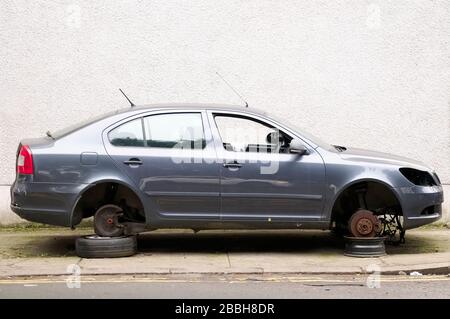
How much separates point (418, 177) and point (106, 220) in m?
3.53

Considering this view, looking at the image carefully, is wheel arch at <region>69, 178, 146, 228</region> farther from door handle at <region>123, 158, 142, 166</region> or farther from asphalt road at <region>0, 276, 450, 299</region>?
asphalt road at <region>0, 276, 450, 299</region>

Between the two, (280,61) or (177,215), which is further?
(280,61)

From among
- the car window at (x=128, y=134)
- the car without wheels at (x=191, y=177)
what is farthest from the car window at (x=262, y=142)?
the car window at (x=128, y=134)

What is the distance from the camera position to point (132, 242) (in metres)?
8.45

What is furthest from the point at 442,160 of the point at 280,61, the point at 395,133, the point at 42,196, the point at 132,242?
the point at 42,196

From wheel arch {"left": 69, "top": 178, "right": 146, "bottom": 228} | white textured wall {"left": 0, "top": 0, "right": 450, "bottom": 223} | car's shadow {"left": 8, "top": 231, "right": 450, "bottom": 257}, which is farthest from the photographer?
white textured wall {"left": 0, "top": 0, "right": 450, "bottom": 223}

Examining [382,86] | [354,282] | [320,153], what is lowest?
[354,282]

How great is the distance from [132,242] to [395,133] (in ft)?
14.3

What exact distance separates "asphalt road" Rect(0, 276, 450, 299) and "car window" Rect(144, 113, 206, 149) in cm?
159

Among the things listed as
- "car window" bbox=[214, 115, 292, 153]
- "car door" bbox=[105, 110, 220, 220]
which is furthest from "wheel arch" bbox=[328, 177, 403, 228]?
"car door" bbox=[105, 110, 220, 220]

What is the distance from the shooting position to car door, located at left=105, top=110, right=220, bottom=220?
831 cm

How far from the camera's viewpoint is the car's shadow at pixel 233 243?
895 cm
